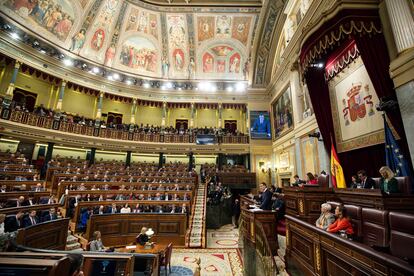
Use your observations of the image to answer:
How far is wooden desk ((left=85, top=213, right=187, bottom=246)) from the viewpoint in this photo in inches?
268

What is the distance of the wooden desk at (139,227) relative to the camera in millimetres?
6805

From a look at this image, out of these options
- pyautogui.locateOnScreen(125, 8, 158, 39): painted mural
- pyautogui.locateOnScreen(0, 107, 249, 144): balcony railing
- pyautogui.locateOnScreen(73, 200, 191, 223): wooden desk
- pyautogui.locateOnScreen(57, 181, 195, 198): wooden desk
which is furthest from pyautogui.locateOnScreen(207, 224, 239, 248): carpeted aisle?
pyautogui.locateOnScreen(125, 8, 158, 39): painted mural

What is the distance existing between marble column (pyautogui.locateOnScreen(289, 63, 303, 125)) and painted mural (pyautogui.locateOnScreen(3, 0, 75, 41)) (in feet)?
45.1

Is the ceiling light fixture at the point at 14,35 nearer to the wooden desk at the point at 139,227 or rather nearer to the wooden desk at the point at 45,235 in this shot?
the wooden desk at the point at 139,227

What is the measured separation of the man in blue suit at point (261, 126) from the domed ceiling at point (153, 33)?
14.4 ft

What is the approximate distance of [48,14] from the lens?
11.6 m

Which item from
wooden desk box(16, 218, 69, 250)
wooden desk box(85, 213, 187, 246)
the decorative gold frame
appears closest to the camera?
wooden desk box(16, 218, 69, 250)

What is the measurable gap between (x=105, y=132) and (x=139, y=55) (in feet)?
22.7

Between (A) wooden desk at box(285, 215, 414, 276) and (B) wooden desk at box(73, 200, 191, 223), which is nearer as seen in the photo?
(A) wooden desk at box(285, 215, 414, 276)

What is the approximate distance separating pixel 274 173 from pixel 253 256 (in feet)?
31.8

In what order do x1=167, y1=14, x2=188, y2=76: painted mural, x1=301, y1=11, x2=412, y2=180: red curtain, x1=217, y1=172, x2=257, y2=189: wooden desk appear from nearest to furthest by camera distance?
x1=301, y1=11, x2=412, y2=180: red curtain
x1=217, y1=172, x2=257, y2=189: wooden desk
x1=167, y1=14, x2=188, y2=76: painted mural

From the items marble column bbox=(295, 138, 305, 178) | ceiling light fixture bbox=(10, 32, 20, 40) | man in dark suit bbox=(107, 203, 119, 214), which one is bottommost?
man in dark suit bbox=(107, 203, 119, 214)

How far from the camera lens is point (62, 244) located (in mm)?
5195

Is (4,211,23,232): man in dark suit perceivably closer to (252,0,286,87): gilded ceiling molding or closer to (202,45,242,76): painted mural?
(252,0,286,87): gilded ceiling molding
